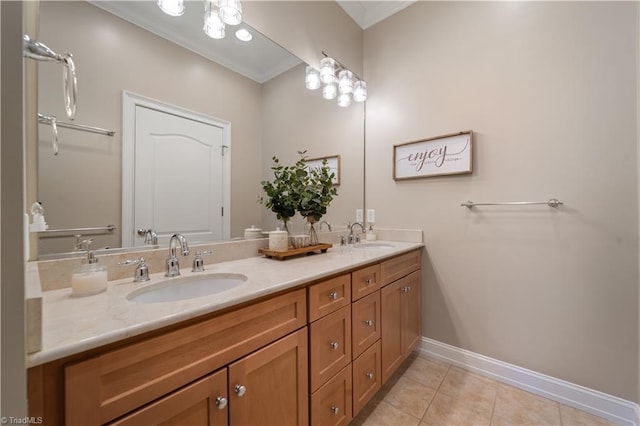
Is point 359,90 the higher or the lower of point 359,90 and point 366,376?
the higher

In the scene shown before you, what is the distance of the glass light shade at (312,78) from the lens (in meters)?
1.85

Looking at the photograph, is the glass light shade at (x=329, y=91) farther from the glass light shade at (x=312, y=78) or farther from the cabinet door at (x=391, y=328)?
the cabinet door at (x=391, y=328)

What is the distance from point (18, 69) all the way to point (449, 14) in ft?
7.87

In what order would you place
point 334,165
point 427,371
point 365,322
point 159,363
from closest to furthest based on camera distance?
point 159,363
point 365,322
point 427,371
point 334,165

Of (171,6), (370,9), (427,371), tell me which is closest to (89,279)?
(171,6)

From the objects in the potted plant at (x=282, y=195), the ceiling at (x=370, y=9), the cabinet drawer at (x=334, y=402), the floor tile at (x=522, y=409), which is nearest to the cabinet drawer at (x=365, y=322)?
the cabinet drawer at (x=334, y=402)

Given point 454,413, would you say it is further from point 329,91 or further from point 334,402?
point 329,91

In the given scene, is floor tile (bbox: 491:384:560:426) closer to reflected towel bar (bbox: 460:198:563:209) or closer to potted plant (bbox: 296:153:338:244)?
reflected towel bar (bbox: 460:198:563:209)

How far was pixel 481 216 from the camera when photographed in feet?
5.68

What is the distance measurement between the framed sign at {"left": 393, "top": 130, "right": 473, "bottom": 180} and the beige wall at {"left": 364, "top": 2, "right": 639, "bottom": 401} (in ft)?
0.19

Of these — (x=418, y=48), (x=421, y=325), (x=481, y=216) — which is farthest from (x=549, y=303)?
(x=418, y=48)

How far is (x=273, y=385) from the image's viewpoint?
0.88m

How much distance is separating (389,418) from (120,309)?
1400 mm

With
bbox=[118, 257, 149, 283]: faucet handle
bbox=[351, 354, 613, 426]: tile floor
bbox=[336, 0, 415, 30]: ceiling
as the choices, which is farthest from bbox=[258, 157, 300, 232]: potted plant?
bbox=[336, 0, 415, 30]: ceiling
